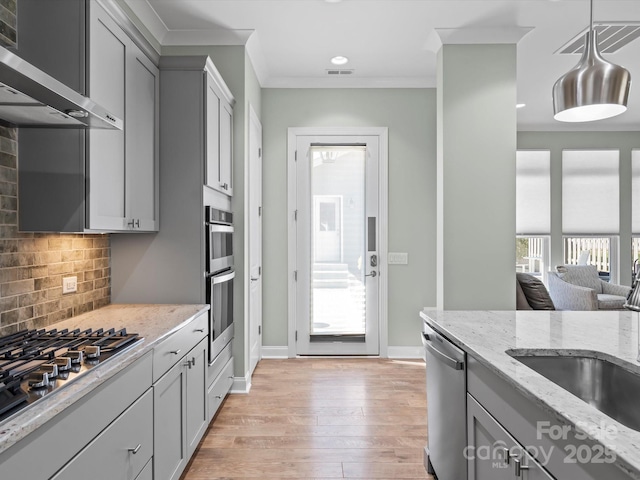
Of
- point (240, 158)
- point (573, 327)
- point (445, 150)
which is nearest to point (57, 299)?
point (240, 158)

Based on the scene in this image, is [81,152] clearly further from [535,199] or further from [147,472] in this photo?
[535,199]

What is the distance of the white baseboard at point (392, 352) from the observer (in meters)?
4.41

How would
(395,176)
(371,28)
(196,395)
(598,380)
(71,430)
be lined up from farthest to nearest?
(395,176)
(371,28)
(196,395)
(598,380)
(71,430)

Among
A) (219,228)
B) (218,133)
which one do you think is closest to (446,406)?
(219,228)

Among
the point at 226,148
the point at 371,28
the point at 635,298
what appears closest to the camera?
the point at 635,298

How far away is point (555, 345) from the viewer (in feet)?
4.96

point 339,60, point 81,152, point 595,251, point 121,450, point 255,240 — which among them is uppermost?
point 339,60

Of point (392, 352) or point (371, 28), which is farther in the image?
point (392, 352)

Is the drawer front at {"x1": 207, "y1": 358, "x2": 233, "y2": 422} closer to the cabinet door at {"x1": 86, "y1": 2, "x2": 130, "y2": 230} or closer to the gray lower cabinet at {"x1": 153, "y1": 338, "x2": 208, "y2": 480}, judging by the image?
the gray lower cabinet at {"x1": 153, "y1": 338, "x2": 208, "y2": 480}

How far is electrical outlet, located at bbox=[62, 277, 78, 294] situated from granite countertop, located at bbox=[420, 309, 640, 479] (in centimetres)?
187

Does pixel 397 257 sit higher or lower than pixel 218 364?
higher

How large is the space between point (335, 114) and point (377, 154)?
599 millimetres

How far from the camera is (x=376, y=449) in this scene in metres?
2.57

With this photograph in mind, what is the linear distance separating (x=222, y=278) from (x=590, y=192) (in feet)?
18.8
